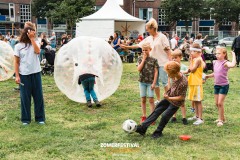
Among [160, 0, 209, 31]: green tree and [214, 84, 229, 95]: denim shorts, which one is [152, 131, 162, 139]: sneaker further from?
[160, 0, 209, 31]: green tree

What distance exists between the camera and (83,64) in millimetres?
8484

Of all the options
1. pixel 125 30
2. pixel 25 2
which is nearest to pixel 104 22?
pixel 125 30

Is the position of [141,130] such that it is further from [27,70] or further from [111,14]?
[111,14]

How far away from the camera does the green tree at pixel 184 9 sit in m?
50.8

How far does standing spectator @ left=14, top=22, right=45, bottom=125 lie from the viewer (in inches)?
261

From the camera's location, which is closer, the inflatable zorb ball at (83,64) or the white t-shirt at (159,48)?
the white t-shirt at (159,48)

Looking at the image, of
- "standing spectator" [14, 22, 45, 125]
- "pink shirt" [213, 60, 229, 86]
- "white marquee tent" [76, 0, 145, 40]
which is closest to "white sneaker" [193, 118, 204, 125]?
"pink shirt" [213, 60, 229, 86]

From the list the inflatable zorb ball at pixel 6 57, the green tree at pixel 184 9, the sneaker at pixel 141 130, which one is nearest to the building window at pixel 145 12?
the green tree at pixel 184 9

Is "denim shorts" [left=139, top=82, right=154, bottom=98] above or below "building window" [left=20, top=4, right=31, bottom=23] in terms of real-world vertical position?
below

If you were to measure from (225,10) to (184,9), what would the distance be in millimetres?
5909

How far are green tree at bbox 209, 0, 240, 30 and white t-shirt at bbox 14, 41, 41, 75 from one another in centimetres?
4739

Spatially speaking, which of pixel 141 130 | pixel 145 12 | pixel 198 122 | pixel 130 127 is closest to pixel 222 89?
pixel 198 122

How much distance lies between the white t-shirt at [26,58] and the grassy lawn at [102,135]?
1.08 meters

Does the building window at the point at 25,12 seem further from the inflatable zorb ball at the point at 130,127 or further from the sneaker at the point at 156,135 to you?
the sneaker at the point at 156,135
